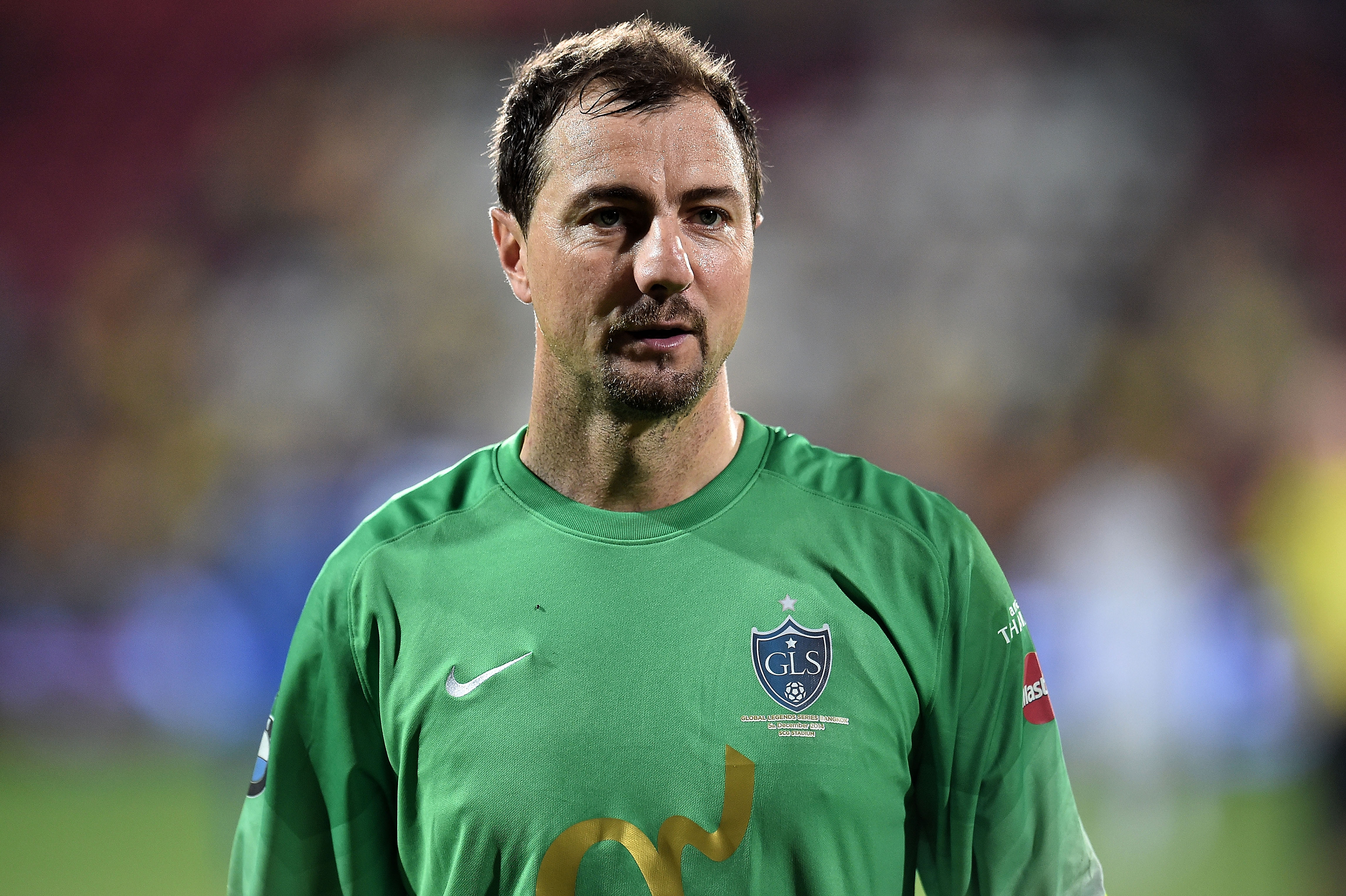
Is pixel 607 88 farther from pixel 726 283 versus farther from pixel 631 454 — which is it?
pixel 631 454

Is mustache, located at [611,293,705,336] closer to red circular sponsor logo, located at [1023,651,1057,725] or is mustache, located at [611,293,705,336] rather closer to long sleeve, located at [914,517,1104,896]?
long sleeve, located at [914,517,1104,896]

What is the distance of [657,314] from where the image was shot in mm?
1225

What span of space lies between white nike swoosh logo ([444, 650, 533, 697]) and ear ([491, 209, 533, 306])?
449mm

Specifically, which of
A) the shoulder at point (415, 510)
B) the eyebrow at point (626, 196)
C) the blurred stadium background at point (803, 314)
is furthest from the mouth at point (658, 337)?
the blurred stadium background at point (803, 314)

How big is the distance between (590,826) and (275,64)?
5.31 meters

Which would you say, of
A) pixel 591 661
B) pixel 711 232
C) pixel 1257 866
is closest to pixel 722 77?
pixel 711 232

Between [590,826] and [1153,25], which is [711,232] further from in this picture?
[1153,25]

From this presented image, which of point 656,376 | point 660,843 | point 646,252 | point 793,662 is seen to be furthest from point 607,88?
point 660,843

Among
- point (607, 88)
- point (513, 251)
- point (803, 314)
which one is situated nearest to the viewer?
point (607, 88)

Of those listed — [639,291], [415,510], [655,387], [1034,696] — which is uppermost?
[639,291]

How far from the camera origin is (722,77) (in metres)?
1.35

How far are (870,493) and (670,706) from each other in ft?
1.19

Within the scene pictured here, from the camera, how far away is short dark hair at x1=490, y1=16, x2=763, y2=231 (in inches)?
50.3

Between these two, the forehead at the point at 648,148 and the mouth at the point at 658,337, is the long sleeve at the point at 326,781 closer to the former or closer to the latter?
the mouth at the point at 658,337
